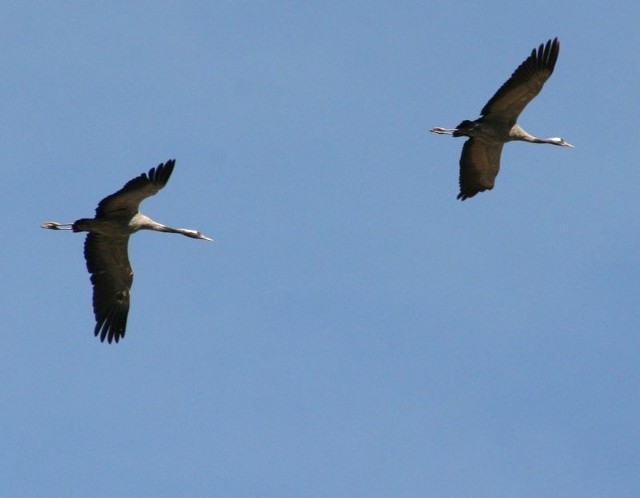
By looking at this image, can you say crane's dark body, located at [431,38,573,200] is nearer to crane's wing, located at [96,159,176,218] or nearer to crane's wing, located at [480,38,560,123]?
crane's wing, located at [480,38,560,123]

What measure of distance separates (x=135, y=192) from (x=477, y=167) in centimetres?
893

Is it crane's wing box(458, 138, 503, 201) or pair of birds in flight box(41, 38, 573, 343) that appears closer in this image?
pair of birds in flight box(41, 38, 573, 343)

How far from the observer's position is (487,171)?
36250 millimetres

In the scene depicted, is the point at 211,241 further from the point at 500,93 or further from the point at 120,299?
the point at 500,93

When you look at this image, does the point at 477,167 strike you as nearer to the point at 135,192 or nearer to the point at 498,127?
the point at 498,127

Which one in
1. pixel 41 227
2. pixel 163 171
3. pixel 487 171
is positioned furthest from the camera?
pixel 487 171

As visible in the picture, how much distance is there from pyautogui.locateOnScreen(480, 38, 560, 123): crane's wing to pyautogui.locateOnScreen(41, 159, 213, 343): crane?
23.5 feet

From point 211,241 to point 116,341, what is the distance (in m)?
2.95

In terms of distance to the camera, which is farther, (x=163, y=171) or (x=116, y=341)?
(x=116, y=341)

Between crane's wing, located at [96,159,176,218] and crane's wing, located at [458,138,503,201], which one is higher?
crane's wing, located at [458,138,503,201]

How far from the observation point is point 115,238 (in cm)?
3250

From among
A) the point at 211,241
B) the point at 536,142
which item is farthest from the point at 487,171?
the point at 211,241

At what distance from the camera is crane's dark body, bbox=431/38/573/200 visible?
3403 centimetres

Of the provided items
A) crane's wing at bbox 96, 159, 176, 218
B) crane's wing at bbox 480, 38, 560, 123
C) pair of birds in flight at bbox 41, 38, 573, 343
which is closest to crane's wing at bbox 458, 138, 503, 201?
pair of birds in flight at bbox 41, 38, 573, 343
